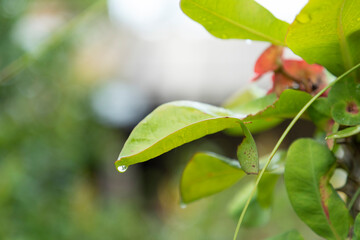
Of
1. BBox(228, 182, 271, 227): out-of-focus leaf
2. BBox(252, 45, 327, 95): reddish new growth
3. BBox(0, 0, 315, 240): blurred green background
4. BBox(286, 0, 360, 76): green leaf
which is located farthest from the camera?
BBox(0, 0, 315, 240): blurred green background

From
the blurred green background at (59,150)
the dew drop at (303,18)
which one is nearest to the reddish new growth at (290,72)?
the dew drop at (303,18)

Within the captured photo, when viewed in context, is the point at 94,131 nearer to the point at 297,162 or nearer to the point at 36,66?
the point at 36,66

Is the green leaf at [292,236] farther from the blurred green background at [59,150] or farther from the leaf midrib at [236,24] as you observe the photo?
the blurred green background at [59,150]

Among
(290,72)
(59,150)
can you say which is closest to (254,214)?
(290,72)

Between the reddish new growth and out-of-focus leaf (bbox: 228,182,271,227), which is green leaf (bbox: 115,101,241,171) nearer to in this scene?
the reddish new growth

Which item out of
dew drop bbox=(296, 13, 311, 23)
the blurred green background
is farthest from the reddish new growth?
the blurred green background

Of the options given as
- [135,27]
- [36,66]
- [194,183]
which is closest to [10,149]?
[36,66]
